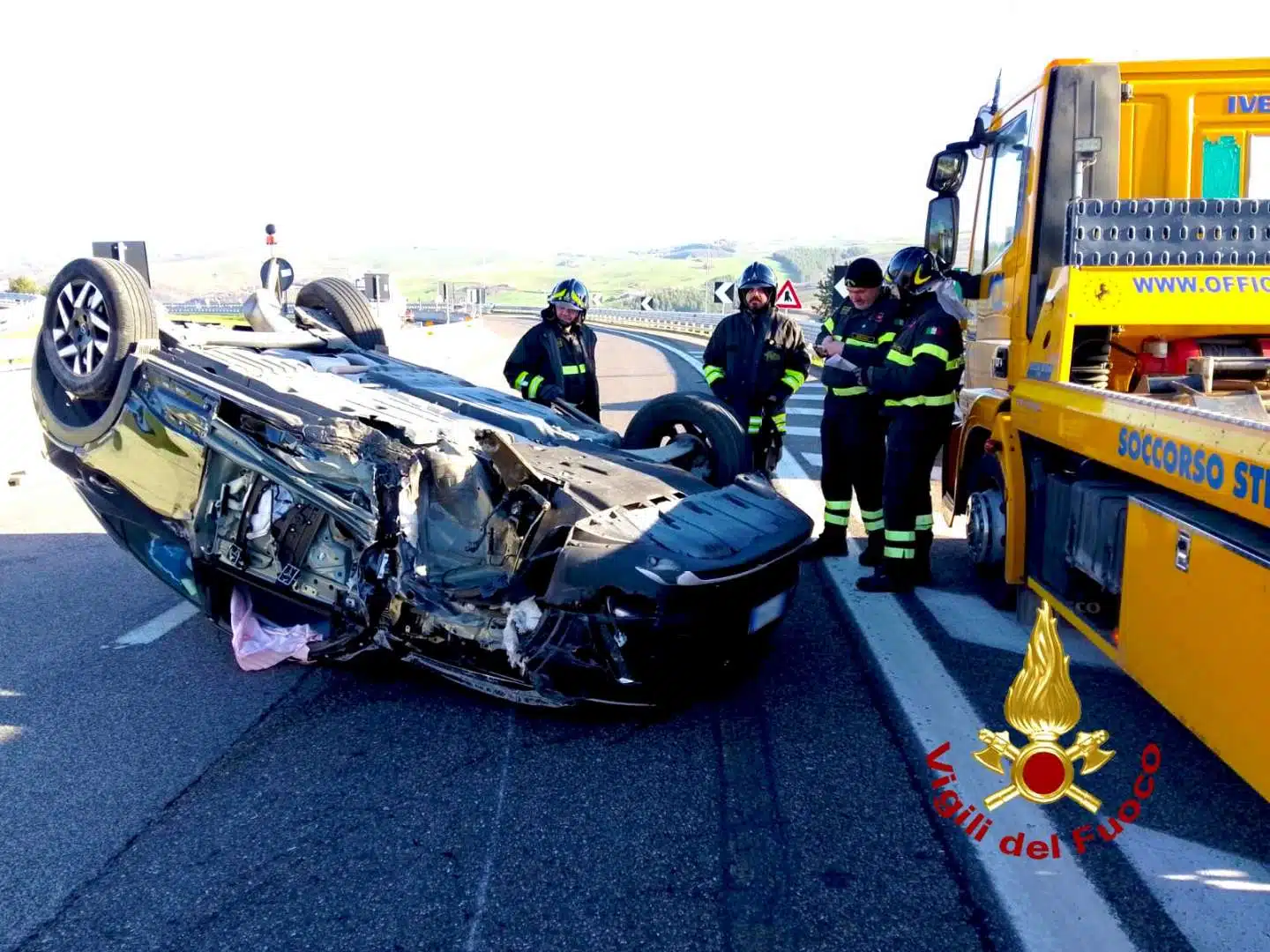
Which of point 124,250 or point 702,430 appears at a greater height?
point 124,250

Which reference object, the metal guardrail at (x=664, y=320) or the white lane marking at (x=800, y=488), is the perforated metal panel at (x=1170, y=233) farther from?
the metal guardrail at (x=664, y=320)

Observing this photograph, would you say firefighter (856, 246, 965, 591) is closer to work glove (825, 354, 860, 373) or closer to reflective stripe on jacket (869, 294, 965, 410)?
reflective stripe on jacket (869, 294, 965, 410)

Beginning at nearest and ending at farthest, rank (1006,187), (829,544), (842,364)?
(1006,187), (842,364), (829,544)

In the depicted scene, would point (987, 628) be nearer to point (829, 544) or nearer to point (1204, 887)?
point (829, 544)

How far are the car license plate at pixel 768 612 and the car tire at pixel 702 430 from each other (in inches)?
42.9

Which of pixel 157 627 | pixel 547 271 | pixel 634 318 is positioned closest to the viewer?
pixel 157 627

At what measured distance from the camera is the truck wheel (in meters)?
5.26

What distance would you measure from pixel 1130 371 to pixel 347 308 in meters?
4.63

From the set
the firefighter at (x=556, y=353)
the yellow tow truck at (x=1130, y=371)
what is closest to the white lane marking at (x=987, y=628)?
the yellow tow truck at (x=1130, y=371)

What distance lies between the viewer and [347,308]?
668 cm

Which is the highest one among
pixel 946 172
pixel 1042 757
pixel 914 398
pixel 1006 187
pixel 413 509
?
pixel 946 172

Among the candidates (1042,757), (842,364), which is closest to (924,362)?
(842,364)

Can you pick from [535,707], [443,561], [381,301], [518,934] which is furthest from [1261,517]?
[381,301]

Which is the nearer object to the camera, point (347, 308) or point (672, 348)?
point (347, 308)
